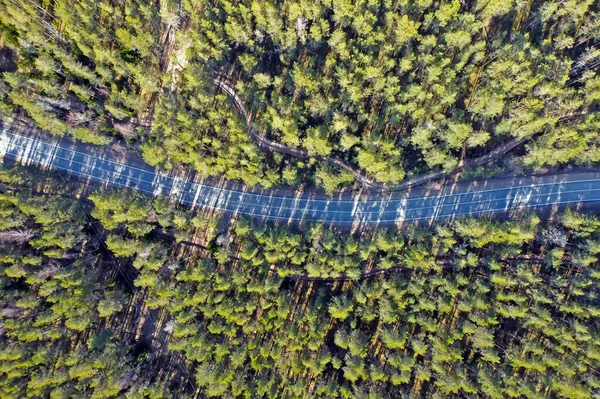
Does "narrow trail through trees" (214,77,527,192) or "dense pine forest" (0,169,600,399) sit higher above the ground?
"narrow trail through trees" (214,77,527,192)

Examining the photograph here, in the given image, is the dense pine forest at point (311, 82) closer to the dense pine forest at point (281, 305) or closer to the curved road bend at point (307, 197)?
the curved road bend at point (307, 197)

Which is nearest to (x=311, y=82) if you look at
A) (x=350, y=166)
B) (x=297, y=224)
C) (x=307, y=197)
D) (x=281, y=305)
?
(x=350, y=166)

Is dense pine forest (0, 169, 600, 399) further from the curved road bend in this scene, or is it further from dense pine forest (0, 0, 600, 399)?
the curved road bend

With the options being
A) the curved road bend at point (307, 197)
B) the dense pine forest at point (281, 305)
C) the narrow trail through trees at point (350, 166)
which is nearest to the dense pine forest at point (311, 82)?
the narrow trail through trees at point (350, 166)

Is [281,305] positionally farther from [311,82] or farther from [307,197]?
[311,82]

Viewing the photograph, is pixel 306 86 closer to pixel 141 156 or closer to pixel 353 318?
pixel 141 156

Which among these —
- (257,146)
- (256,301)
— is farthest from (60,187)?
(256,301)

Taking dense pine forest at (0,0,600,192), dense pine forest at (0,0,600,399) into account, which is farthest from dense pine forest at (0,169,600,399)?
dense pine forest at (0,0,600,192)
